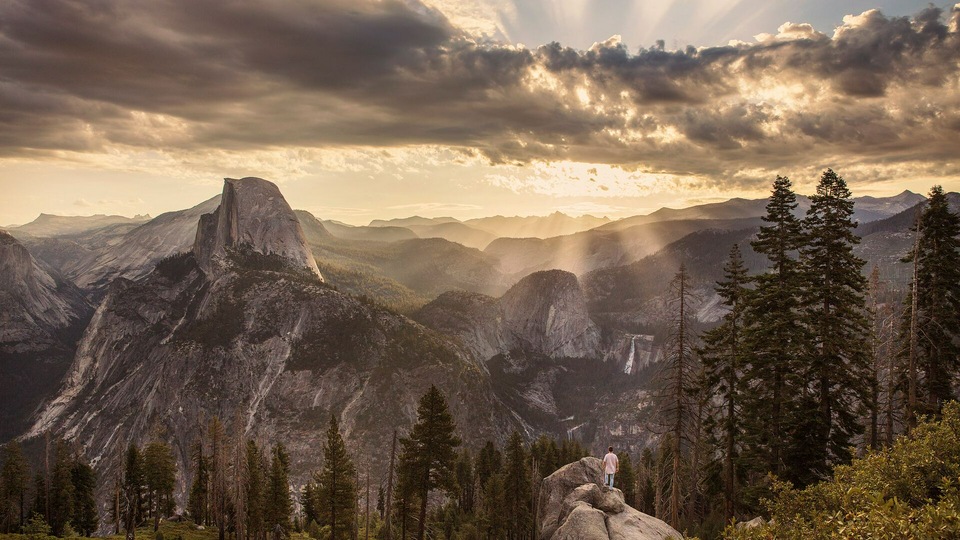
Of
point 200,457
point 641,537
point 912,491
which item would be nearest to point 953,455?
point 912,491

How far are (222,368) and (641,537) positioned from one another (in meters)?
173

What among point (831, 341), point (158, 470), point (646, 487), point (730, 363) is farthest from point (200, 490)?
point (831, 341)

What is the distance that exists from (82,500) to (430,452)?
6902 cm

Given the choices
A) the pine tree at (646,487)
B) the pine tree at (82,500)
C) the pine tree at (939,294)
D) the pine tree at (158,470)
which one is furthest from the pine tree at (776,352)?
the pine tree at (82,500)

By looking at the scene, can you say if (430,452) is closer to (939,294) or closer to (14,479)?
(939,294)

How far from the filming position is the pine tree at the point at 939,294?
31.5m

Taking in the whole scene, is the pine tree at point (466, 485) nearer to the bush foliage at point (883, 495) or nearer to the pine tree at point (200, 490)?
the pine tree at point (200, 490)

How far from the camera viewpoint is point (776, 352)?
2938 centimetres

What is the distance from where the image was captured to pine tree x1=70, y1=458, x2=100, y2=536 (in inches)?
3110

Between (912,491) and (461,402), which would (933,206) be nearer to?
(912,491)

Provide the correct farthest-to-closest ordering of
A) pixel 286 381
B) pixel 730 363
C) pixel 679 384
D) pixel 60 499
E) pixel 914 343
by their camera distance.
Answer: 1. pixel 286 381
2. pixel 60 499
3. pixel 679 384
4. pixel 730 363
5. pixel 914 343

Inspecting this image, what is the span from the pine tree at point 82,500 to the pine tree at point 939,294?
10350 cm

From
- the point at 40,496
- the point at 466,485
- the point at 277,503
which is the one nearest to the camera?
the point at 277,503

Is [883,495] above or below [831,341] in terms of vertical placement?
below
